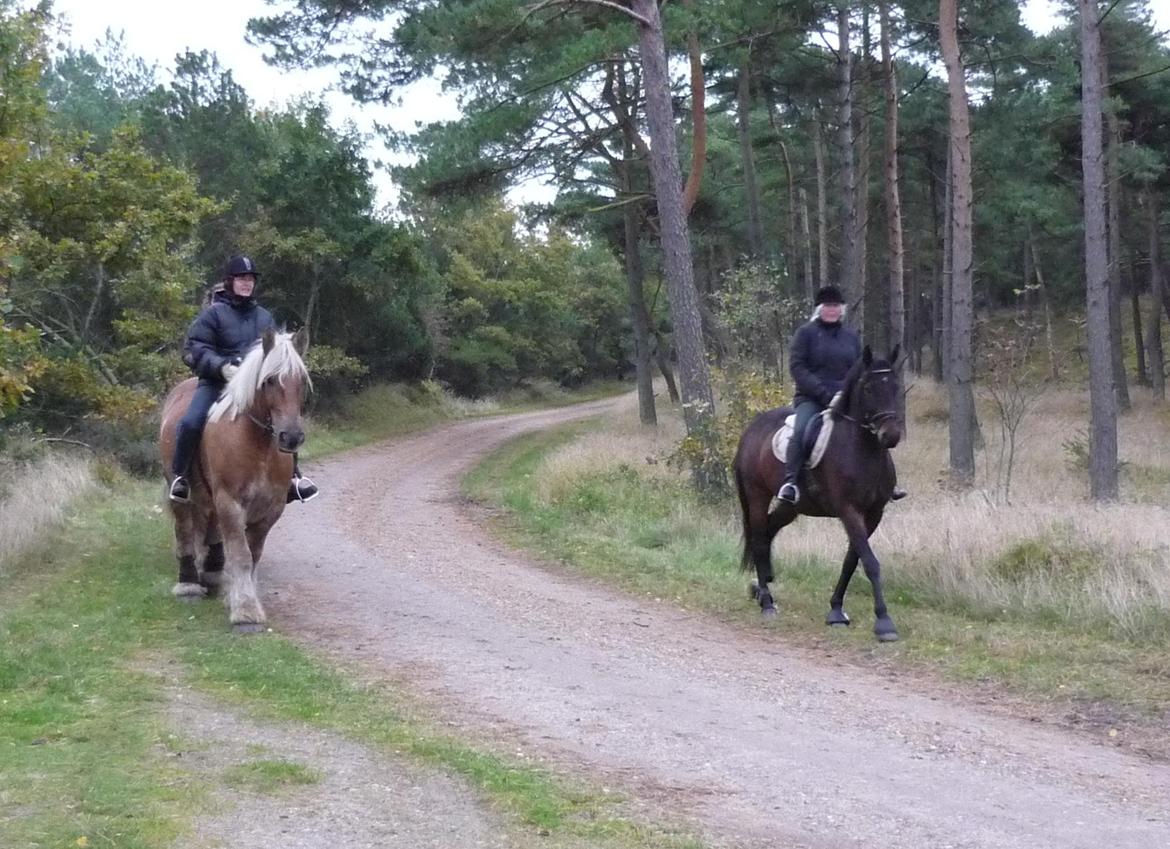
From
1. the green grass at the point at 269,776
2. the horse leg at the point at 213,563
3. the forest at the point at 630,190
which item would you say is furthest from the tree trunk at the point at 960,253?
the green grass at the point at 269,776

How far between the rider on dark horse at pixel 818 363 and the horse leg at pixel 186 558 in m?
5.43

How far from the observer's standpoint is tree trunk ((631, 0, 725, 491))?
15852 mm

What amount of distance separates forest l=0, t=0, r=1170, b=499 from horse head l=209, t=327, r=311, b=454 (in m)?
2.65

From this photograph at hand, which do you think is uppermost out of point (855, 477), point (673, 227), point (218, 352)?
point (673, 227)

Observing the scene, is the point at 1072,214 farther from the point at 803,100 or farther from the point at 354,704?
the point at 354,704

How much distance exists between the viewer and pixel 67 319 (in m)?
21.0

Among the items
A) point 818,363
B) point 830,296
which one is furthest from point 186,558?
point 830,296

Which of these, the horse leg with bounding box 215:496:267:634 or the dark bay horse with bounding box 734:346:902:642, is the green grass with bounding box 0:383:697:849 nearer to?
the horse leg with bounding box 215:496:267:634

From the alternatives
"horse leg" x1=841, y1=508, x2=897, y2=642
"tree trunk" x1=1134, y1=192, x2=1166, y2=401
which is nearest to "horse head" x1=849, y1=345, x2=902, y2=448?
"horse leg" x1=841, y1=508, x2=897, y2=642

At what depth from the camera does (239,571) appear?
30.0 ft

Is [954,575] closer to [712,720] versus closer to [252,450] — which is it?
[712,720]

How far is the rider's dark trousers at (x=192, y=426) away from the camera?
976 cm

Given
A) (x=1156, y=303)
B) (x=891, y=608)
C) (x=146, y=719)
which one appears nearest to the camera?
(x=146, y=719)

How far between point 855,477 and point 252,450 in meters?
5.06
